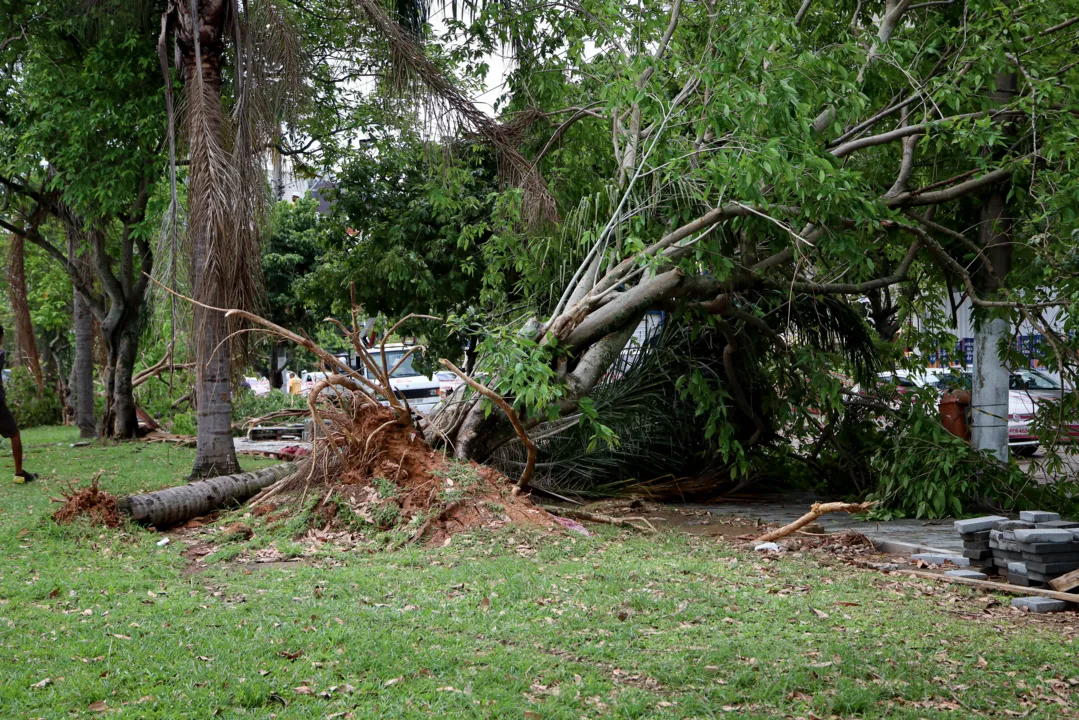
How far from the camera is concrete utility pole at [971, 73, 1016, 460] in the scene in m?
10.1

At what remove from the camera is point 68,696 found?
4.20 meters

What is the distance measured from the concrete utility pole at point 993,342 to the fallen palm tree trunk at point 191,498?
23.4 feet

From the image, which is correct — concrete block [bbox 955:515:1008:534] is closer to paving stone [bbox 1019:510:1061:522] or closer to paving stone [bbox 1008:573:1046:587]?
paving stone [bbox 1019:510:1061:522]

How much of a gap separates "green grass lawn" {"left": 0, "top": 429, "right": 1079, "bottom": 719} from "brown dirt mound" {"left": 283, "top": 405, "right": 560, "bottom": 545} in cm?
56

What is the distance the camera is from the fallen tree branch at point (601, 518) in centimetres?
896

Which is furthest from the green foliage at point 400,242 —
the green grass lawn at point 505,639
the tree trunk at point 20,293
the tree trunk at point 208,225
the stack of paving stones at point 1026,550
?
the stack of paving stones at point 1026,550

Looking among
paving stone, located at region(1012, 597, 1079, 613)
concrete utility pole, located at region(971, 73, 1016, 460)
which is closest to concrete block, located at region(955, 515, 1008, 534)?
paving stone, located at region(1012, 597, 1079, 613)

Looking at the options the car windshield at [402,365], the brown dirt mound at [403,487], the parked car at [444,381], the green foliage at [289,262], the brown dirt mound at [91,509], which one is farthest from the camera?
the green foliage at [289,262]

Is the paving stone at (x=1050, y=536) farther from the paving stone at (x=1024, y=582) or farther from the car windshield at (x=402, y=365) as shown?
the car windshield at (x=402, y=365)

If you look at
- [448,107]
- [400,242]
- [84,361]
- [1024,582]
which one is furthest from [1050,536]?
[84,361]

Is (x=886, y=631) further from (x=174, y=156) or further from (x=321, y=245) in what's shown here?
(x=321, y=245)

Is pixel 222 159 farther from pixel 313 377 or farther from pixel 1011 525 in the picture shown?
pixel 313 377

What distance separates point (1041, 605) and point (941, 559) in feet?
4.88

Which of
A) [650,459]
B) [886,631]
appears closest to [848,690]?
[886,631]
